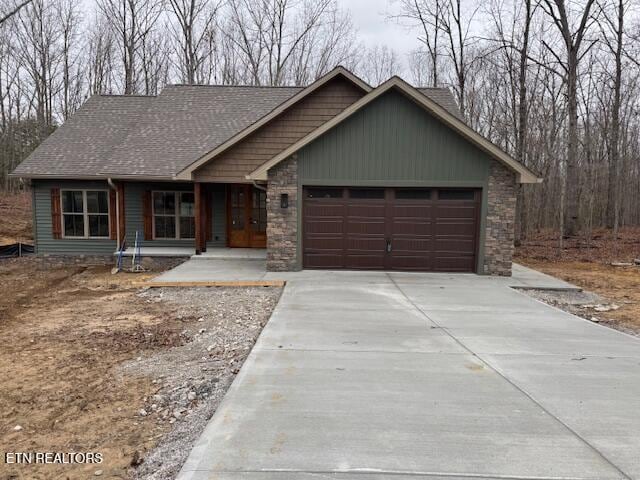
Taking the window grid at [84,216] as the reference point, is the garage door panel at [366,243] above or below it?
below

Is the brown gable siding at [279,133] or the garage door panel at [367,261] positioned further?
the brown gable siding at [279,133]

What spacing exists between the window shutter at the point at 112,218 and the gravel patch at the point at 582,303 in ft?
39.7

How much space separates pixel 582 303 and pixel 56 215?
588 inches

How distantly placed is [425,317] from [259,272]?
17.1ft

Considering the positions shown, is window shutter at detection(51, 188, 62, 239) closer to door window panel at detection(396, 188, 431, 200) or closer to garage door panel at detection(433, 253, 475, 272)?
door window panel at detection(396, 188, 431, 200)

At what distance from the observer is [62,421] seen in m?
3.91

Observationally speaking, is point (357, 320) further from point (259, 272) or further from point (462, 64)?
point (462, 64)

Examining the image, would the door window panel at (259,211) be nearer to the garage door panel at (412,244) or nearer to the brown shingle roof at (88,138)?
the brown shingle roof at (88,138)

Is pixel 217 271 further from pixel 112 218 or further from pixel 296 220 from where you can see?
pixel 112 218

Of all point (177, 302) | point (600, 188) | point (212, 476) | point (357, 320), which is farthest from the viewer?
point (600, 188)

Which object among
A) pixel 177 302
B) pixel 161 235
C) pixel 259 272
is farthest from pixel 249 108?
pixel 177 302

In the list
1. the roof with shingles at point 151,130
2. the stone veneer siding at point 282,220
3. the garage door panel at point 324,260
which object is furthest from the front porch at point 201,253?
the roof with shingles at point 151,130

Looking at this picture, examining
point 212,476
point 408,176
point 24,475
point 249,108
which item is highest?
point 249,108

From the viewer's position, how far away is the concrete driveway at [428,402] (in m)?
2.92
